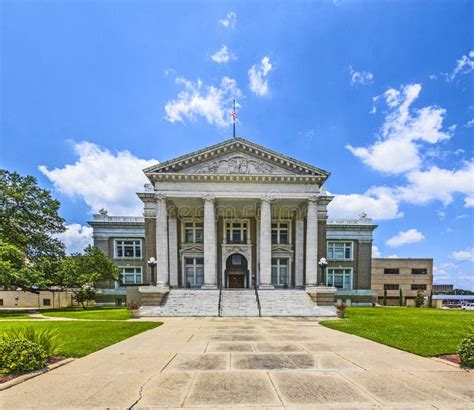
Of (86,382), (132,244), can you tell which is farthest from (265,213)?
(86,382)

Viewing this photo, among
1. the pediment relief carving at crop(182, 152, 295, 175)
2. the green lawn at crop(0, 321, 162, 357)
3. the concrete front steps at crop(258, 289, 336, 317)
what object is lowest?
the concrete front steps at crop(258, 289, 336, 317)

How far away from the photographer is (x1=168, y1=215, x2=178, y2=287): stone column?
3588cm

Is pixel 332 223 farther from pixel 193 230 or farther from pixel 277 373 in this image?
pixel 277 373

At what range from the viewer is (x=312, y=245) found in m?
31.5

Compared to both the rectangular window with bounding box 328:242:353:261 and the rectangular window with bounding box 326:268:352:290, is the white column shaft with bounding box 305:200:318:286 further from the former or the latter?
the rectangular window with bounding box 326:268:352:290

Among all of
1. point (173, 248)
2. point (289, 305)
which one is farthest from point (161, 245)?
point (289, 305)

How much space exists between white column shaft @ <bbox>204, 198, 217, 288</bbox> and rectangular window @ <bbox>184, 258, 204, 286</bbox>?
6941mm

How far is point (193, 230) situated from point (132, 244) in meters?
11.9

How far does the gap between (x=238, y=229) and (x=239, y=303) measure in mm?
12668

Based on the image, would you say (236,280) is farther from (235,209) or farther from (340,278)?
(340,278)

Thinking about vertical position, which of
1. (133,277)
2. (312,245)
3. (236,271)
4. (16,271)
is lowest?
(133,277)

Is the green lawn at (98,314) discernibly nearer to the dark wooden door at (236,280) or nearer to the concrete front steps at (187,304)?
the concrete front steps at (187,304)

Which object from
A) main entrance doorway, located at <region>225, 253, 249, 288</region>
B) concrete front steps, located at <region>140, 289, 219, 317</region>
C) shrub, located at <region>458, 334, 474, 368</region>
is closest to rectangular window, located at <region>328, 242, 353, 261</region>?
main entrance doorway, located at <region>225, 253, 249, 288</region>

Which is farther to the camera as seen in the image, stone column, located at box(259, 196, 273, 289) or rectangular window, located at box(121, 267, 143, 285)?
rectangular window, located at box(121, 267, 143, 285)
